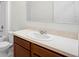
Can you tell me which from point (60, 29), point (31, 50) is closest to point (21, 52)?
point (31, 50)

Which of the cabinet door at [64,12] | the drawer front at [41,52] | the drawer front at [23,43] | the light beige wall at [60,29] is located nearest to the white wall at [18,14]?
the light beige wall at [60,29]

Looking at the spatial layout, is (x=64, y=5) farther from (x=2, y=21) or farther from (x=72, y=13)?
(x=2, y=21)

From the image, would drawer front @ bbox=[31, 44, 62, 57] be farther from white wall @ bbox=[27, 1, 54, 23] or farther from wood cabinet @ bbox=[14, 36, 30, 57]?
white wall @ bbox=[27, 1, 54, 23]

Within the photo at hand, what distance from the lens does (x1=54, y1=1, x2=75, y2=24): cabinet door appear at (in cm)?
127

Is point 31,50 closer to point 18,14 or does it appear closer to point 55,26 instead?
point 55,26

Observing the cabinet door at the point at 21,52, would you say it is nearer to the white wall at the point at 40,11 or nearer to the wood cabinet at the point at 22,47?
the wood cabinet at the point at 22,47

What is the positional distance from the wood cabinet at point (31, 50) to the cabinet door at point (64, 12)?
482 mm

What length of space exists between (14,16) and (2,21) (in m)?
0.32

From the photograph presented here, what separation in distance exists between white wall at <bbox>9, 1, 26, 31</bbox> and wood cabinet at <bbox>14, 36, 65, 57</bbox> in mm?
494

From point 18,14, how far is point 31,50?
3.15ft

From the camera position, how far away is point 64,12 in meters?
1.36

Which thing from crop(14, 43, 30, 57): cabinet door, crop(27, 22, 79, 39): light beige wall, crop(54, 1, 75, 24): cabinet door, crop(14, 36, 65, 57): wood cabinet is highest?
crop(54, 1, 75, 24): cabinet door

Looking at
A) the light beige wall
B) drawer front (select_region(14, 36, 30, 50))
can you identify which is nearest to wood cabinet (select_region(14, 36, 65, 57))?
drawer front (select_region(14, 36, 30, 50))

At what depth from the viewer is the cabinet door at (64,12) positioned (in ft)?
4.15
